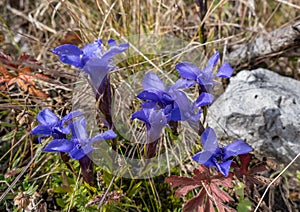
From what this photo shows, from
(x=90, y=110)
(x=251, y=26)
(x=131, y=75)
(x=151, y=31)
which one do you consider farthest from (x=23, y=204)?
(x=251, y=26)

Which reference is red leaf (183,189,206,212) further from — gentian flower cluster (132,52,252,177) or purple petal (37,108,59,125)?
purple petal (37,108,59,125)

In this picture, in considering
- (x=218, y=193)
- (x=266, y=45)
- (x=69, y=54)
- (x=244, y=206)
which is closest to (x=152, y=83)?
(x=69, y=54)

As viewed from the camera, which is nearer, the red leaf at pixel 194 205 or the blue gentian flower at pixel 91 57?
the blue gentian flower at pixel 91 57

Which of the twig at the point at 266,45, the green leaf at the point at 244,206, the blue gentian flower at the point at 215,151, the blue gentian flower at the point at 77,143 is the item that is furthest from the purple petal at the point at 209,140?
the twig at the point at 266,45

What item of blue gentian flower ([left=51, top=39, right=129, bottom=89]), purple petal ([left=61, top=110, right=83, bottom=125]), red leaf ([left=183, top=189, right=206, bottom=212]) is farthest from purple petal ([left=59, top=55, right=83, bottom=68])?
red leaf ([left=183, top=189, right=206, bottom=212])

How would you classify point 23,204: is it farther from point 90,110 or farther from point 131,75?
point 131,75

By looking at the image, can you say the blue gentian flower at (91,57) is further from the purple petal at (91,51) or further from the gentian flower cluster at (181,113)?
the gentian flower cluster at (181,113)
